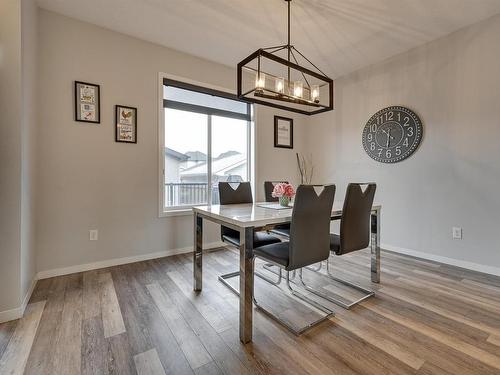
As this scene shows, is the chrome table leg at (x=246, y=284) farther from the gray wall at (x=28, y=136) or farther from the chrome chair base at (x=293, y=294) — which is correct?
the gray wall at (x=28, y=136)

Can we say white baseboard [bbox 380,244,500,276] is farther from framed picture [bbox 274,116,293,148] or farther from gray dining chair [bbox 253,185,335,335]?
framed picture [bbox 274,116,293,148]

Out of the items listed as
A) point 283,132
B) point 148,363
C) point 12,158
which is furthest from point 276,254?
point 283,132

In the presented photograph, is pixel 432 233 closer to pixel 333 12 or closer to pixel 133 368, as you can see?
pixel 333 12

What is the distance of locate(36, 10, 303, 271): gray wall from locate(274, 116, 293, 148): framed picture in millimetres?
1564

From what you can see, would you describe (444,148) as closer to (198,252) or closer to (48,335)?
(198,252)

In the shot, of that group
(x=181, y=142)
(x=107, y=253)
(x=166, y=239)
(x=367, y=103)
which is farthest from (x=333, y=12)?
(x=107, y=253)

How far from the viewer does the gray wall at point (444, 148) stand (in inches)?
103

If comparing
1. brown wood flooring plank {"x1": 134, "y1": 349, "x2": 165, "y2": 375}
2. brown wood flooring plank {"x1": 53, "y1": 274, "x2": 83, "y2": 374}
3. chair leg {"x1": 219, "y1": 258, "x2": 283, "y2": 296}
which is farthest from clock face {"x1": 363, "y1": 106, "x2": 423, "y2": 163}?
brown wood flooring plank {"x1": 53, "y1": 274, "x2": 83, "y2": 374}

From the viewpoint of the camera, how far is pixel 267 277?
8.34 feet

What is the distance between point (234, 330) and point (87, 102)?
2569mm

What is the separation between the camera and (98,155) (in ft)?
8.87

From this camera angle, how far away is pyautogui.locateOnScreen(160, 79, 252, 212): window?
10.8 ft

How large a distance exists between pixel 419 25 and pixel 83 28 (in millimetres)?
3457

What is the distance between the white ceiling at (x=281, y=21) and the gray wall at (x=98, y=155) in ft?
0.75
